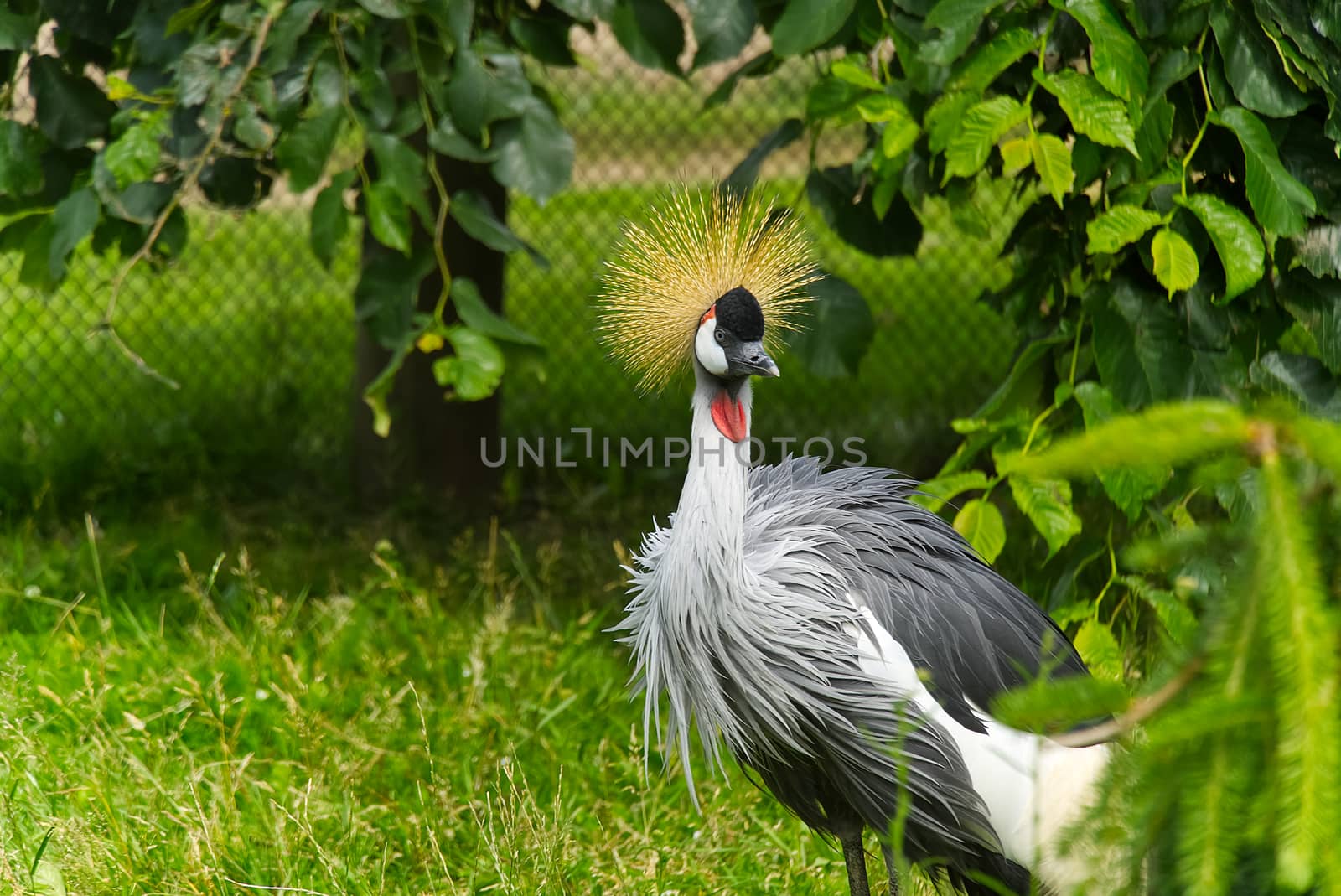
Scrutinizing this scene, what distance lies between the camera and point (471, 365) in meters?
1.92

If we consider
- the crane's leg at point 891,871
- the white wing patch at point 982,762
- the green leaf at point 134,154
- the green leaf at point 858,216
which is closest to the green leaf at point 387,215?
the green leaf at point 134,154

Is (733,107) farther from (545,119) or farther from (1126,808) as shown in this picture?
(1126,808)

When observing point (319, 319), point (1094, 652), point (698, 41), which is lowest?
point (1094, 652)

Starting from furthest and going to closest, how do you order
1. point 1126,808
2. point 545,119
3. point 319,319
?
point 319,319
point 545,119
point 1126,808

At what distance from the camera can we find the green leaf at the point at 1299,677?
2.18 feet

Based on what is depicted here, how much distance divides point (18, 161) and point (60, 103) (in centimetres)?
17

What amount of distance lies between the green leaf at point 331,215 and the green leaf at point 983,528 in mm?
1014

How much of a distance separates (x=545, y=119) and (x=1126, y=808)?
145cm

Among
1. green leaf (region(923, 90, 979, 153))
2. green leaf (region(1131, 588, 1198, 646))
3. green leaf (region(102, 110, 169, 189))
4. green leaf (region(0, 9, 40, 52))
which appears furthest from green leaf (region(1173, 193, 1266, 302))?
green leaf (region(0, 9, 40, 52))

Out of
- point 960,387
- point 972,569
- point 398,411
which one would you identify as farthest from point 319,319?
point 972,569

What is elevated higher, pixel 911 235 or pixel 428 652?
pixel 911 235

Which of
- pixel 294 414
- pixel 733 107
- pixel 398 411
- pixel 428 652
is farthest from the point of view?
pixel 733 107

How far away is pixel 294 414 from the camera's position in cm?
368

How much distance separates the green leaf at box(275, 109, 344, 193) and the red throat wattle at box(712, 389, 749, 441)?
2.32 ft
